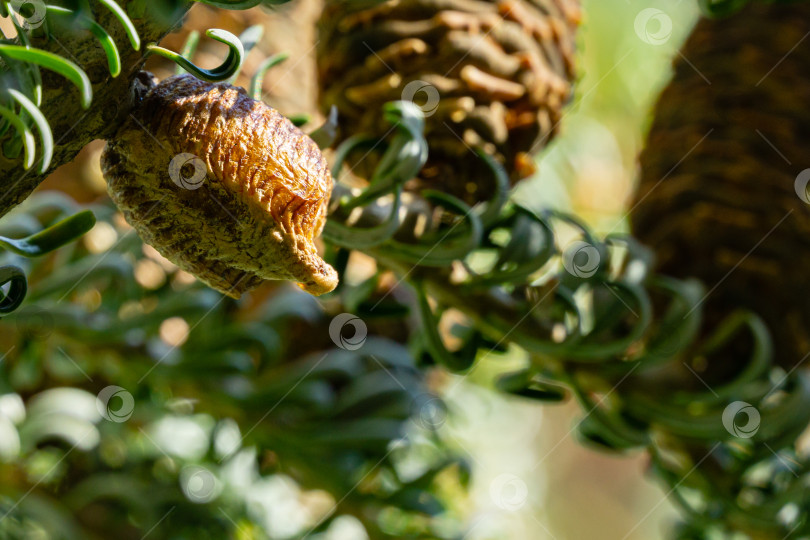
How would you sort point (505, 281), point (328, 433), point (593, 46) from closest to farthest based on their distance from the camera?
point (505, 281) → point (328, 433) → point (593, 46)

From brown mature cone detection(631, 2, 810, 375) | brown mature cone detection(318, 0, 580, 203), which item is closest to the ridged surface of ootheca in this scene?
brown mature cone detection(318, 0, 580, 203)

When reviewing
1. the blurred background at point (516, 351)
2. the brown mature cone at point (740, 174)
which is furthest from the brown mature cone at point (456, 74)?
the brown mature cone at point (740, 174)

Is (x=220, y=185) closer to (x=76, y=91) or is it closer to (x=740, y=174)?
(x=76, y=91)

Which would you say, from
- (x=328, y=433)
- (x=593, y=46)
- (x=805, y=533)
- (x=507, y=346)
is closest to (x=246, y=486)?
(x=328, y=433)

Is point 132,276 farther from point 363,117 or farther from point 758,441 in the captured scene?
point 758,441

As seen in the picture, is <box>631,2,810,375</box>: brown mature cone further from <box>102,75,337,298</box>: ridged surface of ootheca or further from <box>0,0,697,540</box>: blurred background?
<box>102,75,337,298</box>: ridged surface of ootheca

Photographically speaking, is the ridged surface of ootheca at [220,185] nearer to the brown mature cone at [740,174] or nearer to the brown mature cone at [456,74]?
the brown mature cone at [456,74]
